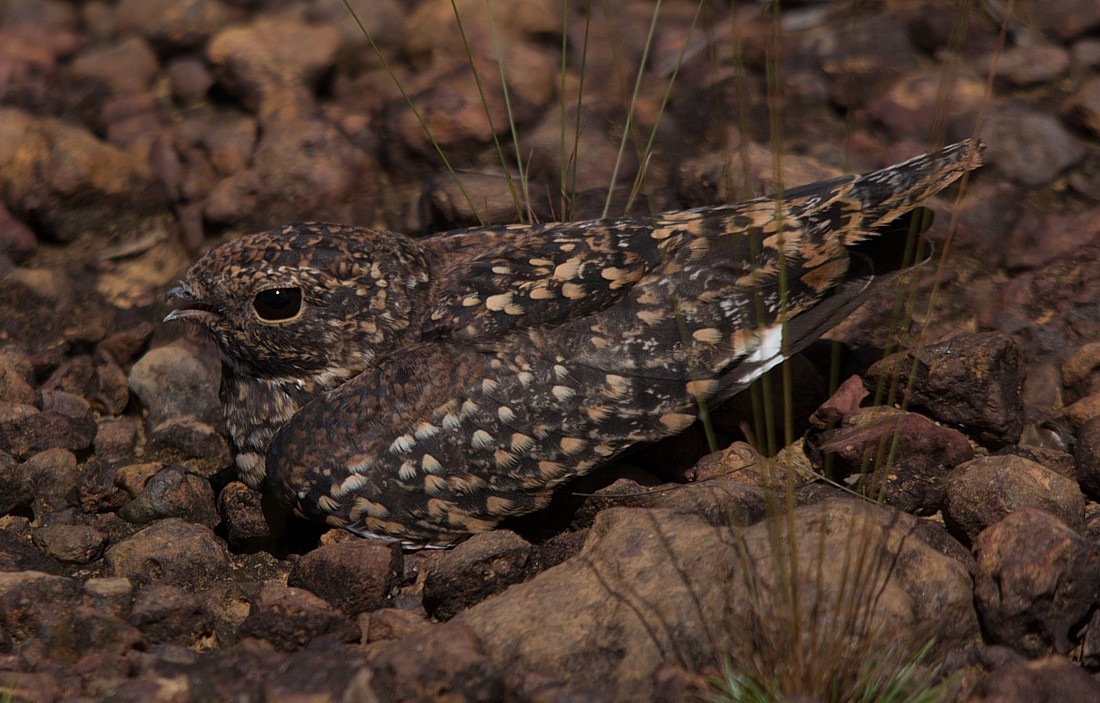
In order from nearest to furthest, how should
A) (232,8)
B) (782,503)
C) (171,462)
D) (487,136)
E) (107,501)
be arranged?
(782,503), (107,501), (171,462), (487,136), (232,8)

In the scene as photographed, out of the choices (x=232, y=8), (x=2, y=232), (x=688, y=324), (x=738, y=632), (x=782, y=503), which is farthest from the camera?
(x=232, y=8)

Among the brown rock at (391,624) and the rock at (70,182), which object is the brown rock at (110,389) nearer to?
the rock at (70,182)

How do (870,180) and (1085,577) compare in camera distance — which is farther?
(870,180)

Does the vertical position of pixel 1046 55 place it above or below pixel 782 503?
above

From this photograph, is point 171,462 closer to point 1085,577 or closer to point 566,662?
point 566,662

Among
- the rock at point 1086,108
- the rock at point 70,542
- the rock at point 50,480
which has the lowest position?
the rock at point 70,542

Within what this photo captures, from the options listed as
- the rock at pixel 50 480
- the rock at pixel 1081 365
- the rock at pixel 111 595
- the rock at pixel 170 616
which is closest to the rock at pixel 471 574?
the rock at pixel 170 616

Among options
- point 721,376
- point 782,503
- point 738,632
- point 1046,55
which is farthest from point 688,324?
point 1046,55
